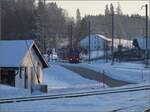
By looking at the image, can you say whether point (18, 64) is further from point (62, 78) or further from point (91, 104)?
point (91, 104)

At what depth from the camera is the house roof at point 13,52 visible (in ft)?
145

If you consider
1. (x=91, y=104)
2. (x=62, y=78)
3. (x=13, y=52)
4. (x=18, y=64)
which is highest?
(x=13, y=52)

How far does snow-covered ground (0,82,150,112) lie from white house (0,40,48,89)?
1613 centimetres

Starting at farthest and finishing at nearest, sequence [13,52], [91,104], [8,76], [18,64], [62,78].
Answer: [62,78] < [13,52] < [8,76] < [18,64] < [91,104]

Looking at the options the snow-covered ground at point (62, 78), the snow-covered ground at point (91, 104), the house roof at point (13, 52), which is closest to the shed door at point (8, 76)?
the house roof at point (13, 52)

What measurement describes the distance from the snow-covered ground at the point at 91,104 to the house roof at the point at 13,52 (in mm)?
16140

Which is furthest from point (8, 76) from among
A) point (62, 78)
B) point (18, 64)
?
point (62, 78)

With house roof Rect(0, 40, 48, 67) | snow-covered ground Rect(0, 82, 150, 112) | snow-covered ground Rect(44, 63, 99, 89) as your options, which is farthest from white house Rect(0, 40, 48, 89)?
snow-covered ground Rect(0, 82, 150, 112)

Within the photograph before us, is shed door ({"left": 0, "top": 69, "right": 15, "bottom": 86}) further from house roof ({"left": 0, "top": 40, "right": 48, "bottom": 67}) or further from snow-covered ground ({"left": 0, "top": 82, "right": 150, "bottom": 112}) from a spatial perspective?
snow-covered ground ({"left": 0, "top": 82, "right": 150, "bottom": 112})

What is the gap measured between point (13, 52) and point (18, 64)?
1.92m

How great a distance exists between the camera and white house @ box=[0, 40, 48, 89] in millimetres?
44219

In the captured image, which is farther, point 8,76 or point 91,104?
point 8,76

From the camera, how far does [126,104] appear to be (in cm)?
2453

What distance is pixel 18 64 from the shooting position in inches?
1731
